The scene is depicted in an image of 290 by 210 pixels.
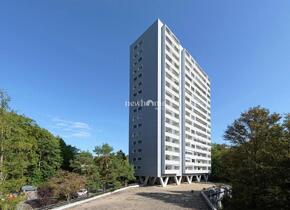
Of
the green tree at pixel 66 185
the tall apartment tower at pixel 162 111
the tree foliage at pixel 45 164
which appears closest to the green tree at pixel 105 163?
the tree foliage at pixel 45 164

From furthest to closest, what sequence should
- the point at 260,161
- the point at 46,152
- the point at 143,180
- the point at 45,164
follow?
the point at 143,180 → the point at 46,152 → the point at 45,164 → the point at 260,161

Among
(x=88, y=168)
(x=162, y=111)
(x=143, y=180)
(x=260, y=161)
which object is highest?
(x=162, y=111)

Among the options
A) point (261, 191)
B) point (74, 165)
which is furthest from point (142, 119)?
point (261, 191)

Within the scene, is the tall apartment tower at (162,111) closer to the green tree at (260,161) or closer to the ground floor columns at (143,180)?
the ground floor columns at (143,180)

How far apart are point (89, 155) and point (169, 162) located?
724 inches

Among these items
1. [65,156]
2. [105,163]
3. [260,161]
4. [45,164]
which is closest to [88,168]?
[105,163]

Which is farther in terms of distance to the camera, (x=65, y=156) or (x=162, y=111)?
(x=65, y=156)

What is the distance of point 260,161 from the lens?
20000 mm

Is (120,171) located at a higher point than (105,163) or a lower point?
lower

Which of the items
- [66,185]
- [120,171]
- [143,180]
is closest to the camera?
[66,185]

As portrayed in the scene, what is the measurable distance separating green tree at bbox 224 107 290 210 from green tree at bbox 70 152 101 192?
17792 millimetres

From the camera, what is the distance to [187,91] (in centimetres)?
6162

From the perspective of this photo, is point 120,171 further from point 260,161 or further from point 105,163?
point 260,161

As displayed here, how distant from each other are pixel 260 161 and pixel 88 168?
74.6 ft
